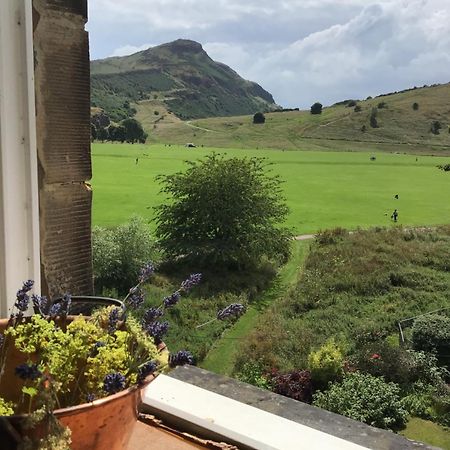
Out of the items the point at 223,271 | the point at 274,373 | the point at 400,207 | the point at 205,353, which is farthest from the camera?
the point at 400,207

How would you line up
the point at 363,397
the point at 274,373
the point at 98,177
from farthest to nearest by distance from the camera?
the point at 98,177
the point at 274,373
the point at 363,397

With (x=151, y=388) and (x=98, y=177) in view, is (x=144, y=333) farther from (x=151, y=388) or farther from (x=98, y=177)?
(x=98, y=177)

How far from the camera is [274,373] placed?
11.0 meters

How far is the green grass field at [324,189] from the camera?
1020 inches

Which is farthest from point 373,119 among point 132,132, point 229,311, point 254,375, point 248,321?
point 229,311

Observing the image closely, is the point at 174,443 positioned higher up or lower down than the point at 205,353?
higher up

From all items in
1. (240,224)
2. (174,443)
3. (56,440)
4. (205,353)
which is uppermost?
(56,440)

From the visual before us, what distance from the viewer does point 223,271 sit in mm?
18734

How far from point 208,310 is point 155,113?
276 feet

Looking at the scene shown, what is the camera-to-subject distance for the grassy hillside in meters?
61.9

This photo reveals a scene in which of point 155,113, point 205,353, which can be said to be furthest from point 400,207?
point 155,113

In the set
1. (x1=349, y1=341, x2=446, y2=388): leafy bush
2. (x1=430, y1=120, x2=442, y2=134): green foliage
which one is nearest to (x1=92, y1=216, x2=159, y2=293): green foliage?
(x1=349, y1=341, x2=446, y2=388): leafy bush

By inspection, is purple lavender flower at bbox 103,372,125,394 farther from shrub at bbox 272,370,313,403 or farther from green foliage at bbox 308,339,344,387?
green foliage at bbox 308,339,344,387

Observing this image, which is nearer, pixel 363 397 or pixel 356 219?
pixel 363 397
